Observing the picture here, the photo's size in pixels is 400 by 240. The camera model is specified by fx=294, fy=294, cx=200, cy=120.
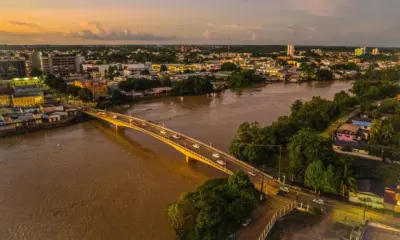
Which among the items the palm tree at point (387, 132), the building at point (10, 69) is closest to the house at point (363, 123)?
the palm tree at point (387, 132)

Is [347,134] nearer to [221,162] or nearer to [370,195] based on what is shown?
[370,195]

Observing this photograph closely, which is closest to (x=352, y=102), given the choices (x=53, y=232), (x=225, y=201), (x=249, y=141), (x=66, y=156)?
(x=249, y=141)

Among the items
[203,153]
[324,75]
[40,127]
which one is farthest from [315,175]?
[324,75]

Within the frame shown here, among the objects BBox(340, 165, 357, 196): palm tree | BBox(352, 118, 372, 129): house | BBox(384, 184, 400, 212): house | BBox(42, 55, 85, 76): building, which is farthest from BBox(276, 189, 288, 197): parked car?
BBox(42, 55, 85, 76): building

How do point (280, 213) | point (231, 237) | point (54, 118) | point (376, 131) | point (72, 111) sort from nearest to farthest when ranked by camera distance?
point (231, 237) < point (280, 213) < point (376, 131) < point (54, 118) < point (72, 111)

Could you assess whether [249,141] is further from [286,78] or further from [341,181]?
[286,78]

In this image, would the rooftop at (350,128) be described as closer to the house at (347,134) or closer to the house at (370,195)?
the house at (347,134)

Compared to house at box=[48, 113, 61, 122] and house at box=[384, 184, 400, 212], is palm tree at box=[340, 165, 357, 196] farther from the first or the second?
house at box=[48, 113, 61, 122]

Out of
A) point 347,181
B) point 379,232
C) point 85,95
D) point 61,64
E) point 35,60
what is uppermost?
point 35,60
